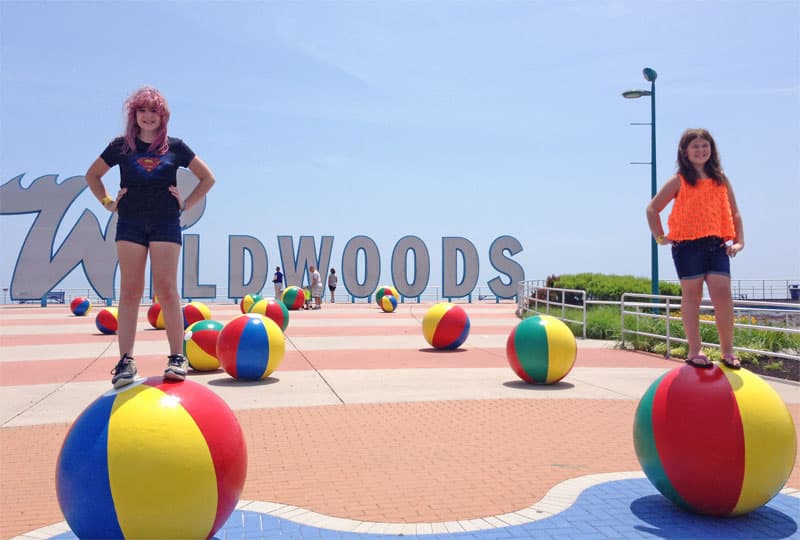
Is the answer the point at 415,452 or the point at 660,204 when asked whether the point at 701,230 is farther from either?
the point at 415,452

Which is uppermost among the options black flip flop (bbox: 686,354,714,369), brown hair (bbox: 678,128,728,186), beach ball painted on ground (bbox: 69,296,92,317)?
brown hair (bbox: 678,128,728,186)

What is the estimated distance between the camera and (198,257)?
3506cm

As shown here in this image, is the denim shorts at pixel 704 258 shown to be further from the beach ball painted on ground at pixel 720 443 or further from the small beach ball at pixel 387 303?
the small beach ball at pixel 387 303

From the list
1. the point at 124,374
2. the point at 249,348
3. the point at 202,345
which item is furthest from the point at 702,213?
the point at 202,345

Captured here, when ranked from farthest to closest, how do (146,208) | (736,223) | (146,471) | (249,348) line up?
(249,348)
(736,223)
(146,208)
(146,471)

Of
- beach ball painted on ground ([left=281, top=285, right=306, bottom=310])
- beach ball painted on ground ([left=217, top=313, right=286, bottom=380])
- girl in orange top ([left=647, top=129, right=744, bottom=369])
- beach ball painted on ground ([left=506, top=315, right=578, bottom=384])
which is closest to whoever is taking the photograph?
girl in orange top ([left=647, top=129, right=744, bottom=369])

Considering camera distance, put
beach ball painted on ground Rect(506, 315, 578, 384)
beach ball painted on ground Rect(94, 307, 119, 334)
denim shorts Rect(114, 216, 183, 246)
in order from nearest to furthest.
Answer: denim shorts Rect(114, 216, 183, 246)
beach ball painted on ground Rect(506, 315, 578, 384)
beach ball painted on ground Rect(94, 307, 119, 334)

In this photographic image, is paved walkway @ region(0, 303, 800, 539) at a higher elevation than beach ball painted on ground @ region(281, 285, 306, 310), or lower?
lower

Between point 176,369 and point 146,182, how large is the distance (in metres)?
1.38

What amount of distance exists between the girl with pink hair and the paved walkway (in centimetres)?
145

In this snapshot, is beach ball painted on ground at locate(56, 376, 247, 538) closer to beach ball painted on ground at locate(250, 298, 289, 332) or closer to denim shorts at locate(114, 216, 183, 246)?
denim shorts at locate(114, 216, 183, 246)

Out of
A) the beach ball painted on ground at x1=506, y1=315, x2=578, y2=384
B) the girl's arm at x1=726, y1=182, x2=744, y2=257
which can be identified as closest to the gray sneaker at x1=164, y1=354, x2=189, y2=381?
the girl's arm at x1=726, y1=182, x2=744, y2=257

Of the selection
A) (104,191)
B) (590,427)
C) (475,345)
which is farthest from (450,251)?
(104,191)

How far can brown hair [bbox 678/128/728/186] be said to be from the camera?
5.71m
